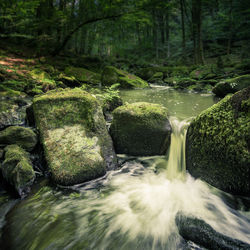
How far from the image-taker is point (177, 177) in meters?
3.67

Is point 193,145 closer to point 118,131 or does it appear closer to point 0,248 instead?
point 118,131

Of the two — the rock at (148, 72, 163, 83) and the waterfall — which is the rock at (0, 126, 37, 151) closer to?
the waterfall

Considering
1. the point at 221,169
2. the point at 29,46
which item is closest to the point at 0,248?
the point at 221,169

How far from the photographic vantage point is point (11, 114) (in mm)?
5098

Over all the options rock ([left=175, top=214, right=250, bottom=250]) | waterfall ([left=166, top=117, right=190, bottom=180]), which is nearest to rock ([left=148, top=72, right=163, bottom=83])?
waterfall ([left=166, top=117, right=190, bottom=180])

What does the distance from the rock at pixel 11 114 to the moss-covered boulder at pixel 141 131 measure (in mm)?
2788

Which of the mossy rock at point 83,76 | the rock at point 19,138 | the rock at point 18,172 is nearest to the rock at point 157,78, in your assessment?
the mossy rock at point 83,76

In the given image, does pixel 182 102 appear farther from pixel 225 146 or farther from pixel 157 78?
pixel 157 78

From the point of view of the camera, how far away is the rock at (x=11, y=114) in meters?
4.74

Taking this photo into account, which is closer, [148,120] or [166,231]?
[166,231]

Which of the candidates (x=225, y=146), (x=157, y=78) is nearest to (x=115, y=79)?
(x=157, y=78)

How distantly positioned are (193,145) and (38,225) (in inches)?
114

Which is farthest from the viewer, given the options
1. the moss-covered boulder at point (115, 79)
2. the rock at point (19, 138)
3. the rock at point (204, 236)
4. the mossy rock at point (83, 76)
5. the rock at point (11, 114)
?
the moss-covered boulder at point (115, 79)

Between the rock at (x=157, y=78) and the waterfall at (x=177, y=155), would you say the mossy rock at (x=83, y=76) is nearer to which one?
the rock at (x=157, y=78)
